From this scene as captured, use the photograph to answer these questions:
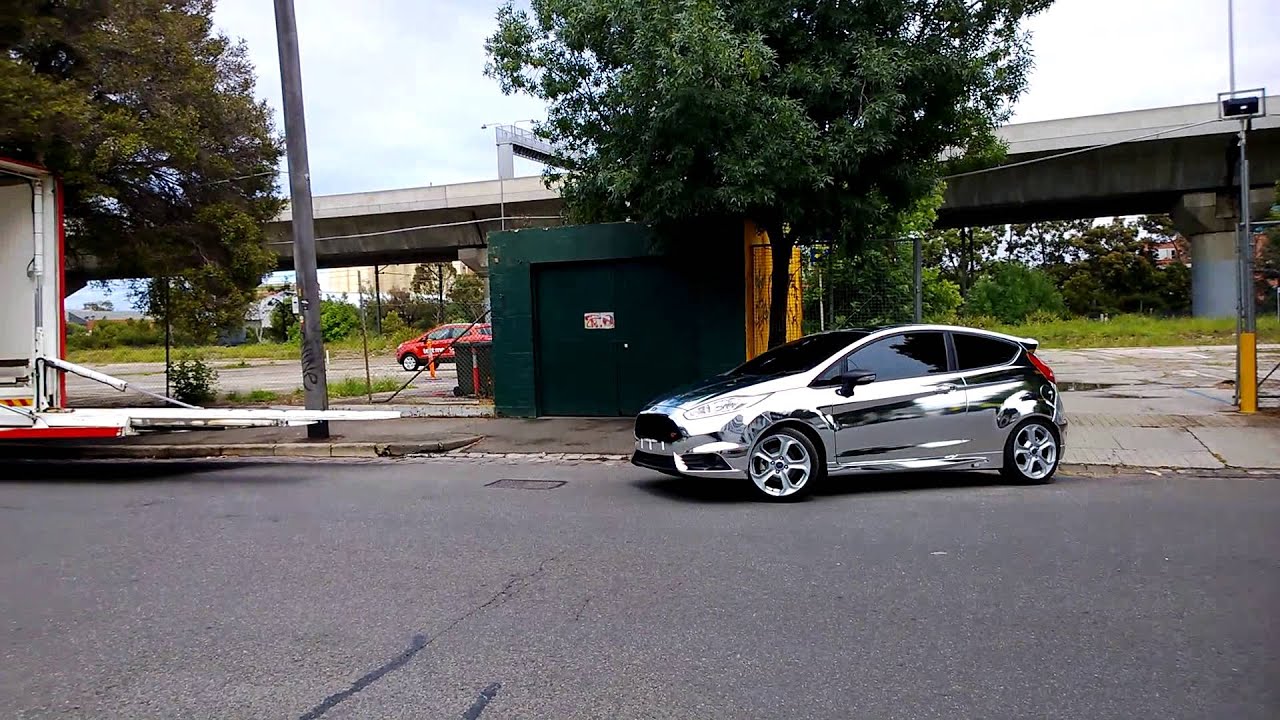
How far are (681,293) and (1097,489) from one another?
21.5ft

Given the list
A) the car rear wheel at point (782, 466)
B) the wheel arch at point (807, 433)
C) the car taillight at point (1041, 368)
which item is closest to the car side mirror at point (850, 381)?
the wheel arch at point (807, 433)

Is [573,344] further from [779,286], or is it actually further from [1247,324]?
[1247,324]

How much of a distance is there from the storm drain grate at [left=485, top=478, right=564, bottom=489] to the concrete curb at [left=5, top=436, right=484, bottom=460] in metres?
2.72

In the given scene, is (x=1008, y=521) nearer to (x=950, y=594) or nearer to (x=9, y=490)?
(x=950, y=594)

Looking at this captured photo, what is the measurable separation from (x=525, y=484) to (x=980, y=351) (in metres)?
4.66

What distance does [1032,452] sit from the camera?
9.28 m

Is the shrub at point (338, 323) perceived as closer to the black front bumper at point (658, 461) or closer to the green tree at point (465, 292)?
the green tree at point (465, 292)

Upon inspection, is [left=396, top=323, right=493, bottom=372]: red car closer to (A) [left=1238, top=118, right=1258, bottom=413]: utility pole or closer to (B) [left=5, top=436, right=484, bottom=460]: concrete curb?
(B) [left=5, top=436, right=484, bottom=460]: concrete curb

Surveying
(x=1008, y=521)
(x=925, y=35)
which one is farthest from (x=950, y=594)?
(x=925, y=35)

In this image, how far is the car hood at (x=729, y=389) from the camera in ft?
28.5

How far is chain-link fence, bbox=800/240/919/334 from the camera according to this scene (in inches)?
519

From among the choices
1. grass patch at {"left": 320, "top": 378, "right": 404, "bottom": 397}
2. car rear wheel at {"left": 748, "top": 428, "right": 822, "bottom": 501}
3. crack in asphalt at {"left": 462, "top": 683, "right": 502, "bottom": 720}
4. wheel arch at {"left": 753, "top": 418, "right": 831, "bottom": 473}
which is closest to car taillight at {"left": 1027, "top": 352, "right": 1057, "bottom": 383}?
wheel arch at {"left": 753, "top": 418, "right": 831, "bottom": 473}

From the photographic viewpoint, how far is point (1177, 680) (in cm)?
430

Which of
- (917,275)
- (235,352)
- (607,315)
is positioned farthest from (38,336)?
(235,352)
